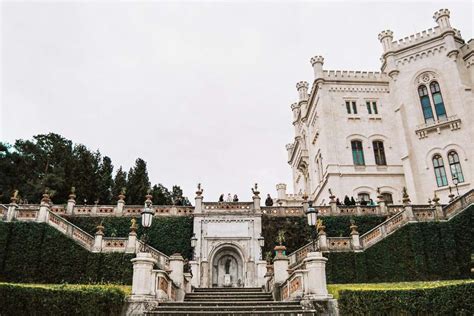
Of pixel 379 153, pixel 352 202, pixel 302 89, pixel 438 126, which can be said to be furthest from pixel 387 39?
pixel 352 202

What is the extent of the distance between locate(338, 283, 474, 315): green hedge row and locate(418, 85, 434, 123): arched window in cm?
2534

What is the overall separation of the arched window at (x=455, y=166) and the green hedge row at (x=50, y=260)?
25.6m

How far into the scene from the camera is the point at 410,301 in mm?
10781

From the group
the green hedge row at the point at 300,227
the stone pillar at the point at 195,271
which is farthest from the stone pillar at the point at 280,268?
the green hedge row at the point at 300,227

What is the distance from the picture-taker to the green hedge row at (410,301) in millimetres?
10023

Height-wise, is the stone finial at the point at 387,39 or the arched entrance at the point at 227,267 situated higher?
the stone finial at the point at 387,39

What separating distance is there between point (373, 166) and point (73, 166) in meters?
30.4

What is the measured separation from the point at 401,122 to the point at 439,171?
18.1ft

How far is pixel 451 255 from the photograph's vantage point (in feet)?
70.2

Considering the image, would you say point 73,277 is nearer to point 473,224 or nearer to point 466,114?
point 473,224

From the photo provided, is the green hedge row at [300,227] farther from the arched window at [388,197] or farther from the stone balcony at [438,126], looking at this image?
the stone balcony at [438,126]

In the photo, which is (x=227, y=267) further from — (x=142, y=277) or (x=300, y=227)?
(x=142, y=277)

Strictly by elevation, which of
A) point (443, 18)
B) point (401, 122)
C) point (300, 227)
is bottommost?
point (300, 227)

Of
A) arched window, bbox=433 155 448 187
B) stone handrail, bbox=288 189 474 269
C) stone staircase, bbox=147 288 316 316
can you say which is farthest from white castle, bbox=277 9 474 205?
stone staircase, bbox=147 288 316 316
